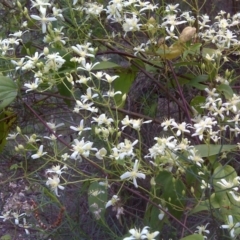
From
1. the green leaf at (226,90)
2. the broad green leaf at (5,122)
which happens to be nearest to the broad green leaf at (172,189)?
the green leaf at (226,90)

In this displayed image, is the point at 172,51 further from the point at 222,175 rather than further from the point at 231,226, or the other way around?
the point at 231,226

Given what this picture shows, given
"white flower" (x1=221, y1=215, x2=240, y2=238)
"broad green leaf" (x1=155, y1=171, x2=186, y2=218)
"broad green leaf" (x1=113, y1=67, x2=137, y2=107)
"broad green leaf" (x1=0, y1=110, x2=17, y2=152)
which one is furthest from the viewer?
"broad green leaf" (x1=0, y1=110, x2=17, y2=152)

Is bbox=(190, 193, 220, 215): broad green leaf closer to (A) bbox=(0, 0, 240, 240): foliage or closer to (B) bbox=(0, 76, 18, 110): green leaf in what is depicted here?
(A) bbox=(0, 0, 240, 240): foliage

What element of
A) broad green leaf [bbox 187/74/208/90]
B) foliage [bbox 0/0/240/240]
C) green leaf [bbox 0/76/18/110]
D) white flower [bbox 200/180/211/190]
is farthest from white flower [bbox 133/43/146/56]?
white flower [bbox 200/180/211/190]

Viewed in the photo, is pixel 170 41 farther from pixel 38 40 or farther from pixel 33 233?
pixel 33 233

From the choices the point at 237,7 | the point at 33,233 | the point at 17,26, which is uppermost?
the point at 17,26

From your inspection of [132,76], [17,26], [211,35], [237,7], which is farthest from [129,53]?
[237,7]
